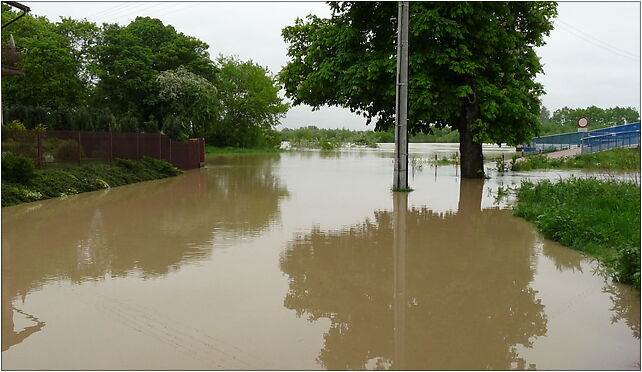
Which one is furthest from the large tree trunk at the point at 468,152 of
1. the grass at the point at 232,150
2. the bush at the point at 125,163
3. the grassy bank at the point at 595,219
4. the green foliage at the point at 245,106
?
the green foliage at the point at 245,106

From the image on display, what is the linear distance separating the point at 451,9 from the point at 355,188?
642cm

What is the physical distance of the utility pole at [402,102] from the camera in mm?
15320

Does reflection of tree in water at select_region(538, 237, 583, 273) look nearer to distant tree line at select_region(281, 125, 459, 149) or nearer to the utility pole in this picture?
the utility pole

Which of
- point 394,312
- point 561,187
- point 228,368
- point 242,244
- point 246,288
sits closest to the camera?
point 228,368

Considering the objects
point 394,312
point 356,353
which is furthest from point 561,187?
point 356,353

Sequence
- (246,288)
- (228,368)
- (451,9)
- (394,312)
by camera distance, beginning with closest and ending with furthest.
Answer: (228,368) → (394,312) → (246,288) → (451,9)

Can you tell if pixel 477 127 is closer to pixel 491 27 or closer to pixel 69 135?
pixel 491 27

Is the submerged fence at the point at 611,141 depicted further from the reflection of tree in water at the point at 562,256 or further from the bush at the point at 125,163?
the reflection of tree in water at the point at 562,256

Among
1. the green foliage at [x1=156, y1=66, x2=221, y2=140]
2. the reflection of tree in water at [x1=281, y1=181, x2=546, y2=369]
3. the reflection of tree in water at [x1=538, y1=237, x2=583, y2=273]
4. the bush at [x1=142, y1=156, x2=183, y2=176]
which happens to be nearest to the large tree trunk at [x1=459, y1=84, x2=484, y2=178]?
the reflection of tree in water at [x1=281, y1=181, x2=546, y2=369]

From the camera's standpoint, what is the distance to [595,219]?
29.1ft

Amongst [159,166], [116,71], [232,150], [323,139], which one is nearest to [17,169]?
[159,166]

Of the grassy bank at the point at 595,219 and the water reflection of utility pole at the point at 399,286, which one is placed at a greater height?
the grassy bank at the point at 595,219

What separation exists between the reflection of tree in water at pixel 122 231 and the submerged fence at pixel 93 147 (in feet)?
8.32

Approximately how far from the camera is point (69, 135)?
18.2 meters
